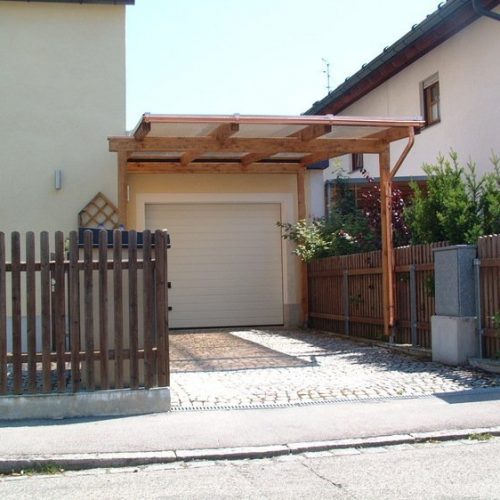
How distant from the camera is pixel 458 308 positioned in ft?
33.9

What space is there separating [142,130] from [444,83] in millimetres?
8012

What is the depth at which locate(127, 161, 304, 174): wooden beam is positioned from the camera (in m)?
16.1

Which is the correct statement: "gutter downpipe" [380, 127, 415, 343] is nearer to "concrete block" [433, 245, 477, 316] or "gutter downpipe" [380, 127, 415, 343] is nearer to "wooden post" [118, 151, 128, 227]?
"concrete block" [433, 245, 477, 316]

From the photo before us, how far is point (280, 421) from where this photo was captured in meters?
7.50

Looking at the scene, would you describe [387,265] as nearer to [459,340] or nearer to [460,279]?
[460,279]

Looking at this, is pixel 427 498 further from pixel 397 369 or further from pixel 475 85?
pixel 475 85

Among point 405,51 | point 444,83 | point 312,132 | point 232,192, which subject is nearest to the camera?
point 312,132

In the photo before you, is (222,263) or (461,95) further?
(222,263)

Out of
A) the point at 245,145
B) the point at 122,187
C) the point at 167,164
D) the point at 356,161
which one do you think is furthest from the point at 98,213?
the point at 356,161

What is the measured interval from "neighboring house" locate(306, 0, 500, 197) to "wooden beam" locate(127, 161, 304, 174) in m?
1.73

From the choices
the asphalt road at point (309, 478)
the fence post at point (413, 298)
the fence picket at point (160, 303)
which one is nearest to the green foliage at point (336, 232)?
the fence post at point (413, 298)

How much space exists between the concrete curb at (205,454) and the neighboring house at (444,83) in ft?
31.7

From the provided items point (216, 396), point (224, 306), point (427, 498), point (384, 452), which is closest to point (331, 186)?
point (224, 306)

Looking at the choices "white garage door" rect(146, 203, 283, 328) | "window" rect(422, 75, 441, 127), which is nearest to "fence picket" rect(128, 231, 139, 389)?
"white garage door" rect(146, 203, 283, 328)
